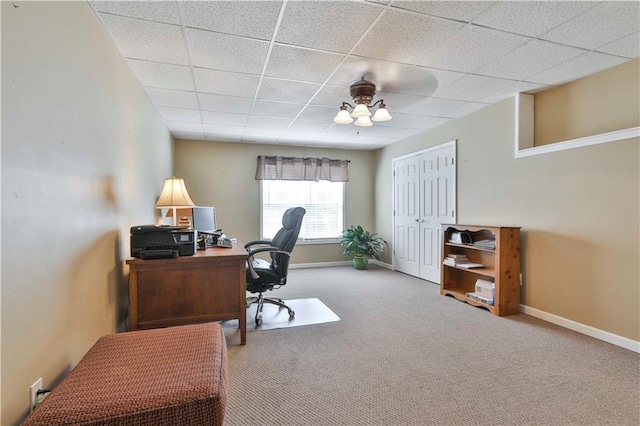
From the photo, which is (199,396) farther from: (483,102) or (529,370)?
(483,102)

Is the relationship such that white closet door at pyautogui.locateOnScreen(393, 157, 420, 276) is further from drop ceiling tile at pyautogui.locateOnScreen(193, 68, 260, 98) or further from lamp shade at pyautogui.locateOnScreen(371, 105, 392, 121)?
drop ceiling tile at pyautogui.locateOnScreen(193, 68, 260, 98)

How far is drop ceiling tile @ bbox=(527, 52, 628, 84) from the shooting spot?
2455 mm

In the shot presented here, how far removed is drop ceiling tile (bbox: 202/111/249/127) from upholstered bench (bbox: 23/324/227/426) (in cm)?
304

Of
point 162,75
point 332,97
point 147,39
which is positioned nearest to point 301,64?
point 332,97

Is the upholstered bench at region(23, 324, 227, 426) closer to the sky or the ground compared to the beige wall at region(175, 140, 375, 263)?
closer to the ground

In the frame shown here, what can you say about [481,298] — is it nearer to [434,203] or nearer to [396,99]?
[434,203]

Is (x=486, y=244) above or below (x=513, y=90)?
below

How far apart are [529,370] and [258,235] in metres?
4.32

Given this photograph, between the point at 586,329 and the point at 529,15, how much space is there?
2581 mm

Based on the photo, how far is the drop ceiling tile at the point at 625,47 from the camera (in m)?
2.18

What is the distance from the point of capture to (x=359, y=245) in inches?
219

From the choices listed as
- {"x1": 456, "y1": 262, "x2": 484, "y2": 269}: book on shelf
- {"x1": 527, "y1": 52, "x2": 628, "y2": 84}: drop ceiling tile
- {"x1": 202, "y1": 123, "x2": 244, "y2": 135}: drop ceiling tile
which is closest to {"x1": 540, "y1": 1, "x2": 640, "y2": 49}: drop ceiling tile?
{"x1": 527, "y1": 52, "x2": 628, "y2": 84}: drop ceiling tile

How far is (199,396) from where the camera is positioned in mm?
1068

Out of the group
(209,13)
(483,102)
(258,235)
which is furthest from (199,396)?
(258,235)
